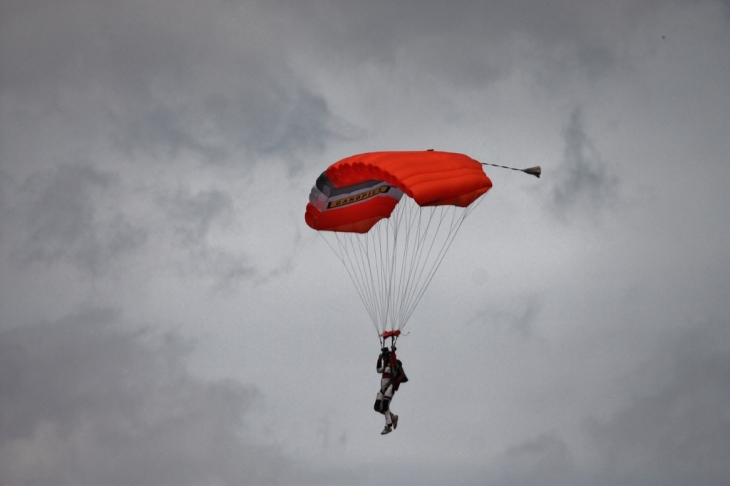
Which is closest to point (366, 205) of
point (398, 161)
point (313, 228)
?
point (313, 228)

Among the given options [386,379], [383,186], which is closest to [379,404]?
[386,379]

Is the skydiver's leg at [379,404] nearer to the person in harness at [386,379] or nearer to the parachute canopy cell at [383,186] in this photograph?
the person in harness at [386,379]

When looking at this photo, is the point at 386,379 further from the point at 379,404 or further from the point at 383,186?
the point at 383,186

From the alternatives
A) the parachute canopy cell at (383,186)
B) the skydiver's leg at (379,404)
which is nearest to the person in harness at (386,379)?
the skydiver's leg at (379,404)

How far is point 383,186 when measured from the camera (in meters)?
46.6

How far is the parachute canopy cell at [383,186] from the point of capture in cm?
4059

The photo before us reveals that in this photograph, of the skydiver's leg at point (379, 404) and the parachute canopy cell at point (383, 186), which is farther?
the skydiver's leg at point (379, 404)

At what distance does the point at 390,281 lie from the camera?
4319 cm

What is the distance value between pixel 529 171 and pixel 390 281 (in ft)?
20.9

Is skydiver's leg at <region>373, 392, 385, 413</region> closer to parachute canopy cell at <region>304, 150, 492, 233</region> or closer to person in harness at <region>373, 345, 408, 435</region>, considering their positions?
person in harness at <region>373, 345, 408, 435</region>

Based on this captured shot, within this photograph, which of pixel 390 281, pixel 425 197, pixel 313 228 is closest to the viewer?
pixel 425 197

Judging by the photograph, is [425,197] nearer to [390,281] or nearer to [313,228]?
[390,281]

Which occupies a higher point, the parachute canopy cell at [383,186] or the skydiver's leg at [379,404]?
the parachute canopy cell at [383,186]

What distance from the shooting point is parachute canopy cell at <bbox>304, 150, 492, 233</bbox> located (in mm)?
40594
